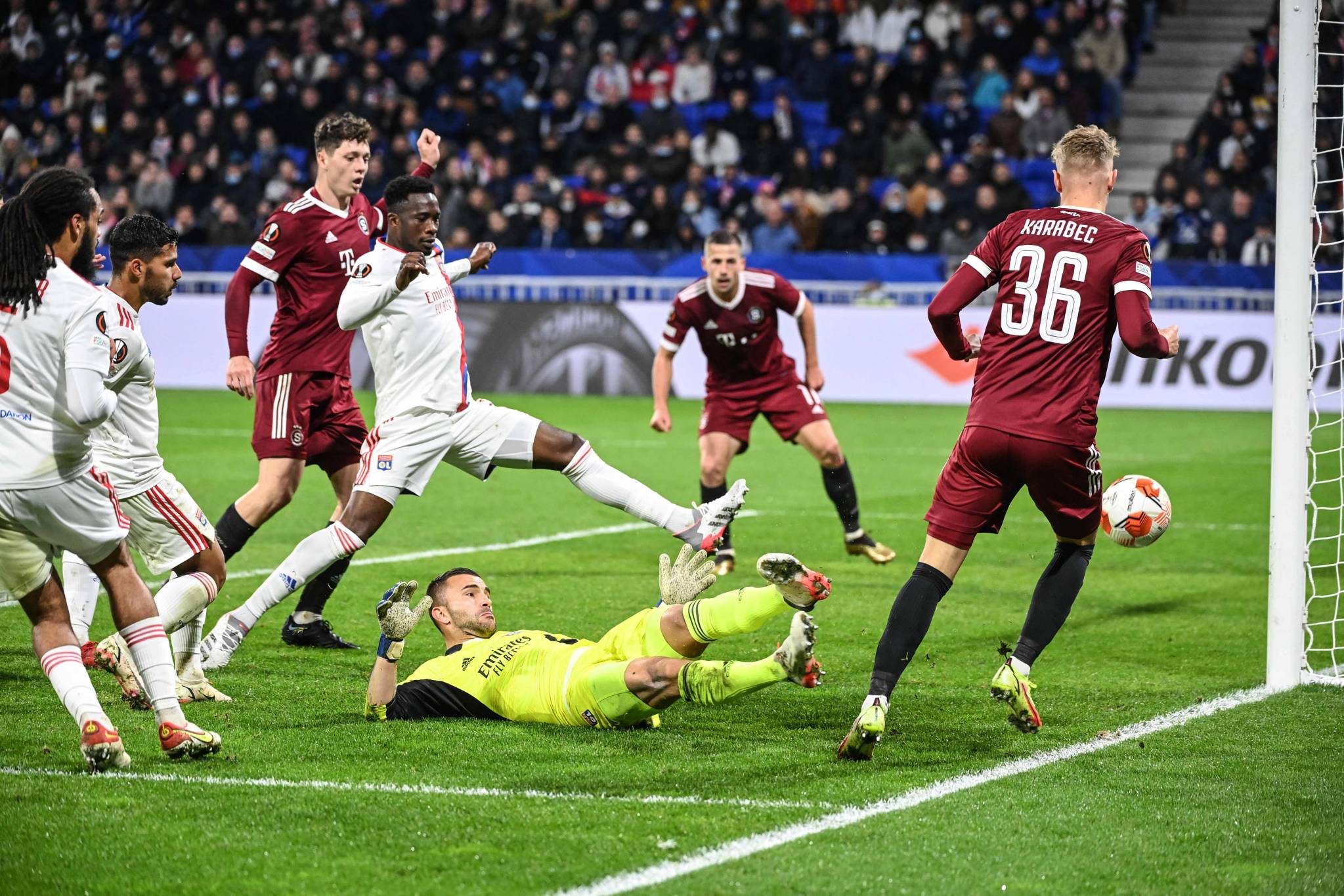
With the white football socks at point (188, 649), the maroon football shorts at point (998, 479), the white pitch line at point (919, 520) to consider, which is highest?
the maroon football shorts at point (998, 479)

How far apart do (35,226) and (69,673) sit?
1.40 m

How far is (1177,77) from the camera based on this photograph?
26984 mm

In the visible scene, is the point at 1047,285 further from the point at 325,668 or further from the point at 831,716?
the point at 325,668

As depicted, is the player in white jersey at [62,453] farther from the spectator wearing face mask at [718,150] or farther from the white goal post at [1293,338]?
the spectator wearing face mask at [718,150]

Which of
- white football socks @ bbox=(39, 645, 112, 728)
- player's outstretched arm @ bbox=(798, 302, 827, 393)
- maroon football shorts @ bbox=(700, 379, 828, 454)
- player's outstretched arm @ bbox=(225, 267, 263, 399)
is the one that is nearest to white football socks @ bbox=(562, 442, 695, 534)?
player's outstretched arm @ bbox=(225, 267, 263, 399)

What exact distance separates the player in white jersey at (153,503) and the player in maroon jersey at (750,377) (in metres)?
4.18

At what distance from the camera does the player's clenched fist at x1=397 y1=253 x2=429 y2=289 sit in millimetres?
6207

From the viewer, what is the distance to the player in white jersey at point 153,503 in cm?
591

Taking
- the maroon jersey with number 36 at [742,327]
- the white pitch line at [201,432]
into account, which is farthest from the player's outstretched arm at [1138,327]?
the white pitch line at [201,432]

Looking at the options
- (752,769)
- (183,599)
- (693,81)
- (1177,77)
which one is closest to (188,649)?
(183,599)

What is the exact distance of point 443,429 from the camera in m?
6.83

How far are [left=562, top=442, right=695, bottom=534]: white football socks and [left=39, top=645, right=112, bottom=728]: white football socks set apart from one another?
2.61 meters

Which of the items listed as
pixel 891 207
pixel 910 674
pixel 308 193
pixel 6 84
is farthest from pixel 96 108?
pixel 910 674

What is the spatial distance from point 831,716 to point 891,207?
16775 mm
